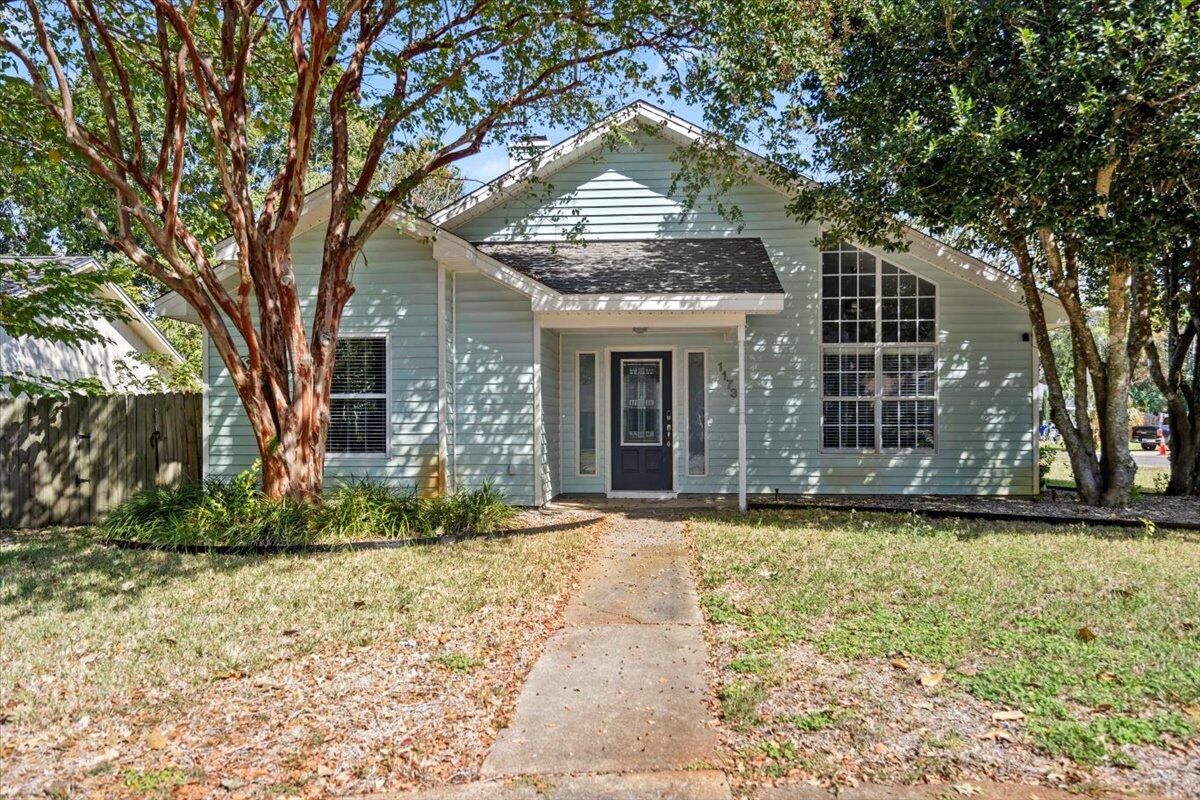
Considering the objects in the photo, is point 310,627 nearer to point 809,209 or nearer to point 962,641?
point 962,641

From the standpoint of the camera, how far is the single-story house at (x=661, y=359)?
10.3 m

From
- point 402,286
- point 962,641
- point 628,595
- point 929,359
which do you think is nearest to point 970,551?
point 962,641

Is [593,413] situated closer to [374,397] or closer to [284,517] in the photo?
[374,397]

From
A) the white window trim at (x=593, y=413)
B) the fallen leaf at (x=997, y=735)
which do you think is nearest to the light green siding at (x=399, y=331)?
the white window trim at (x=593, y=413)

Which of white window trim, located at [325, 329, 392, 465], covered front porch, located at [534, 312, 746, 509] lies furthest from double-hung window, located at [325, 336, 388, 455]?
covered front porch, located at [534, 312, 746, 509]

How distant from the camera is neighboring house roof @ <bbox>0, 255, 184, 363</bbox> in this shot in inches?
477

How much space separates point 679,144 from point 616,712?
10005 millimetres

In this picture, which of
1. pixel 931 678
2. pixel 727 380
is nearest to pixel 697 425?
pixel 727 380

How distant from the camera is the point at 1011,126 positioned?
7.65m

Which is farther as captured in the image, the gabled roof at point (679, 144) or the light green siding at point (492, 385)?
the gabled roof at point (679, 144)

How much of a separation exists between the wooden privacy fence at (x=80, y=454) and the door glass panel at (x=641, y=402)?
657cm

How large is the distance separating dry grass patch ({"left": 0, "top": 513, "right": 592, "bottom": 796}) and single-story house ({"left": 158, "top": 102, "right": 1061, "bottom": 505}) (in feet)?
11.5

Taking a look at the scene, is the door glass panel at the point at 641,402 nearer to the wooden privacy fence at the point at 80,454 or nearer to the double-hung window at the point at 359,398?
the double-hung window at the point at 359,398

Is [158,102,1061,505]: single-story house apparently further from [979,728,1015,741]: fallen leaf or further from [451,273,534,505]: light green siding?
[979,728,1015,741]: fallen leaf
